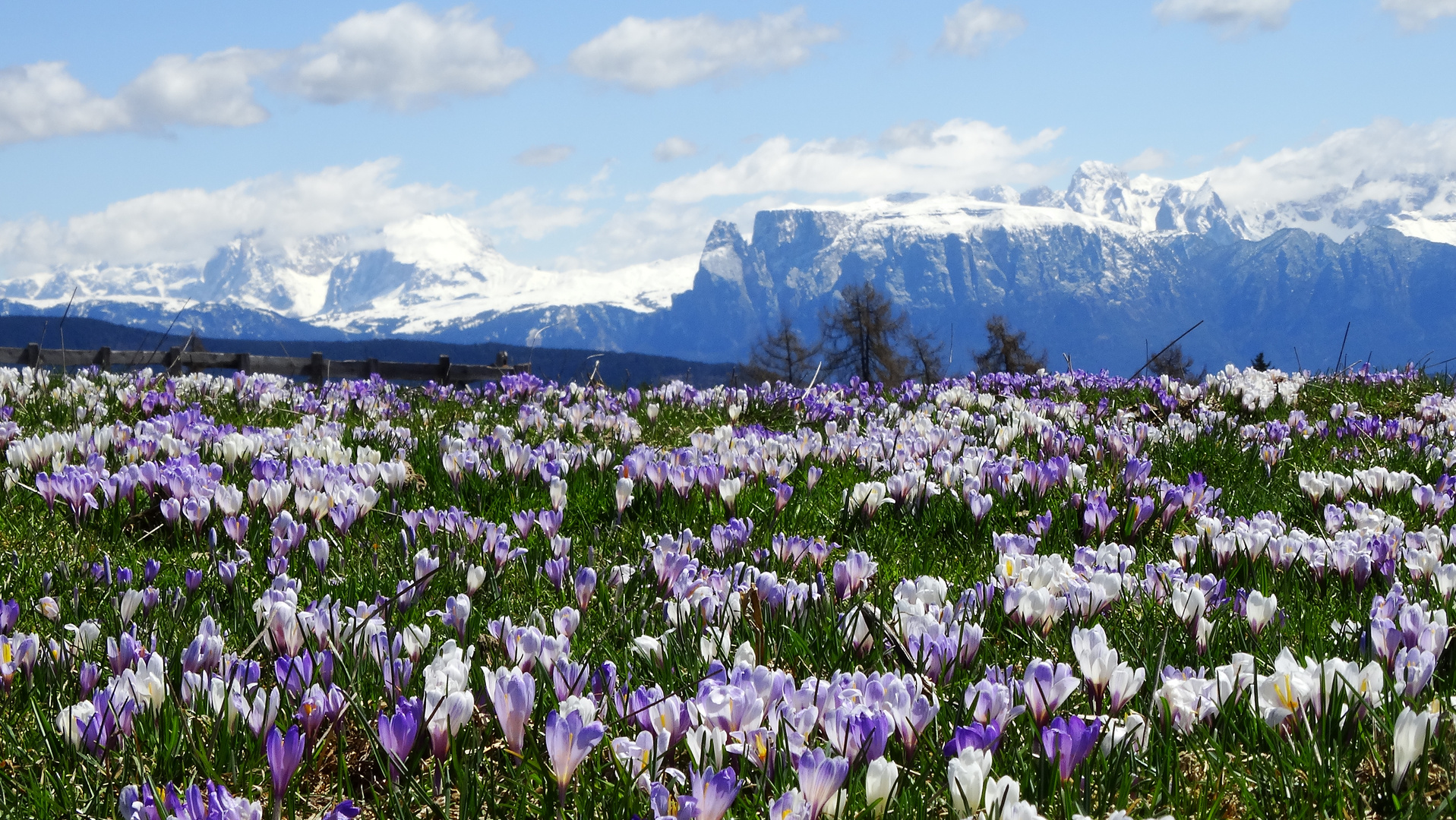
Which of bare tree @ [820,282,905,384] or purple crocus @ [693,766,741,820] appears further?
bare tree @ [820,282,905,384]

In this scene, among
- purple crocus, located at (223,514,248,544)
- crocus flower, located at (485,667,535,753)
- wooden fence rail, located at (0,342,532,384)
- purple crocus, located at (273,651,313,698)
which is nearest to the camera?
crocus flower, located at (485,667,535,753)

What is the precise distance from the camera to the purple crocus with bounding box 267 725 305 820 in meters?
1.87

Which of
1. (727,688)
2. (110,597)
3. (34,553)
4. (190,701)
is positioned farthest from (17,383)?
(727,688)

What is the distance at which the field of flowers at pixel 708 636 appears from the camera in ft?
6.49

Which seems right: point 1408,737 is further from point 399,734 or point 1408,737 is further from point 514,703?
point 399,734

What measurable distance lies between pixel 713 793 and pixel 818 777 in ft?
0.57

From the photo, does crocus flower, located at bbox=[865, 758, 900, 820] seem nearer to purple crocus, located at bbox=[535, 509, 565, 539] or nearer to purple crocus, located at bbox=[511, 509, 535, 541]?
purple crocus, located at bbox=[535, 509, 565, 539]

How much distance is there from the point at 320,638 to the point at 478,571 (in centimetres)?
78

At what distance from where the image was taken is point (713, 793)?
1.69 meters

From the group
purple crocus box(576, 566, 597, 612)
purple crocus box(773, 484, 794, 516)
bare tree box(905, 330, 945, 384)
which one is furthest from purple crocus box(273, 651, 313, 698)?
bare tree box(905, 330, 945, 384)

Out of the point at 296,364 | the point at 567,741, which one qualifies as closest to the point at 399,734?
the point at 567,741

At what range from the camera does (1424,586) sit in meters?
3.43

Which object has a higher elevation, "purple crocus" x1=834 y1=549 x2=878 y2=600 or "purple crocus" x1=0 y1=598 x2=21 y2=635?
"purple crocus" x1=0 y1=598 x2=21 y2=635

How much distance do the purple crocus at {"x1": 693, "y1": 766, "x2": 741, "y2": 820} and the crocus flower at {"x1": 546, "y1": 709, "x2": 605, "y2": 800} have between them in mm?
229
